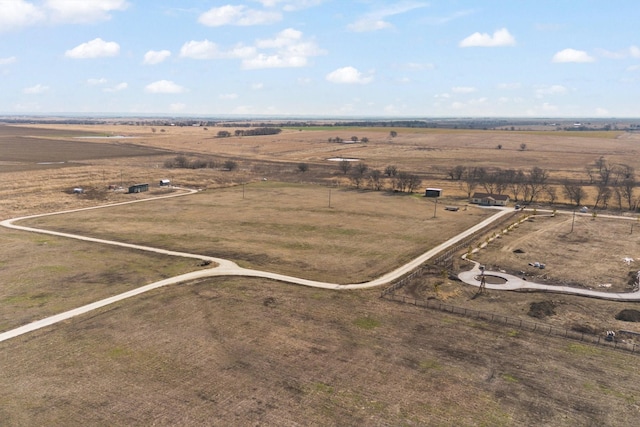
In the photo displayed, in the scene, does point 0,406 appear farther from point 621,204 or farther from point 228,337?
point 621,204

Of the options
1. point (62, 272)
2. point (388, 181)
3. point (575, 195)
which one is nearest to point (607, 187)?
point (575, 195)

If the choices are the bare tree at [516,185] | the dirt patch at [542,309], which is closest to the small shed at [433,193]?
the bare tree at [516,185]

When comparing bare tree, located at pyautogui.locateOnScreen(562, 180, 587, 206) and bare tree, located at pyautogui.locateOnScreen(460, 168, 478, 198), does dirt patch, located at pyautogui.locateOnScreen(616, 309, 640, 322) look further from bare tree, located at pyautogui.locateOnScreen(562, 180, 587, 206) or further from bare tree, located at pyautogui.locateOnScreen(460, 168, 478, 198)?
bare tree, located at pyautogui.locateOnScreen(460, 168, 478, 198)

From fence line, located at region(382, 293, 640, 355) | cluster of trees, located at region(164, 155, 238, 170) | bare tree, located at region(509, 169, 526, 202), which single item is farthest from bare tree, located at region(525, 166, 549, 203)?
cluster of trees, located at region(164, 155, 238, 170)

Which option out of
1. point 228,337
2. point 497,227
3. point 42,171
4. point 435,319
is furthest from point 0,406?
point 42,171

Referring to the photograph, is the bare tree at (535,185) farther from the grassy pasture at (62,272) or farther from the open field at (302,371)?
the grassy pasture at (62,272)

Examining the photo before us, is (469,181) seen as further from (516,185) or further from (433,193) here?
(433,193)

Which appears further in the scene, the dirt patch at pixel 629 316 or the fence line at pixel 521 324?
the dirt patch at pixel 629 316
